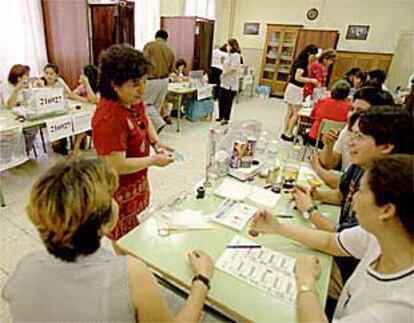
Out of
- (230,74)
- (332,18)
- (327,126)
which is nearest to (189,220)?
(327,126)

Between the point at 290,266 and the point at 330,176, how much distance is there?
35.1 inches

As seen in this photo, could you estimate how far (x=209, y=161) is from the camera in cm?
184

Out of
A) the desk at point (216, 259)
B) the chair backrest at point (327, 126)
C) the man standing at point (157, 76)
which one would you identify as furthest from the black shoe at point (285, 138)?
the desk at point (216, 259)

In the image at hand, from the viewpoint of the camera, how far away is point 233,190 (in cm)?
165

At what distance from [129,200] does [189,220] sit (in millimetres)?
389

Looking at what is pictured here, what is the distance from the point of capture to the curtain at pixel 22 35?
3.86 m

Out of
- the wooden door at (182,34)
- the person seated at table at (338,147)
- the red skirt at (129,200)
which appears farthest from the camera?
the wooden door at (182,34)

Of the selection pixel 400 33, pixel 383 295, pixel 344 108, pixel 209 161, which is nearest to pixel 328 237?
pixel 383 295

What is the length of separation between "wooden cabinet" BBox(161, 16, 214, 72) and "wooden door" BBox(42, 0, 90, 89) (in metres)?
2.21

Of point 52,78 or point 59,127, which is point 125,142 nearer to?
point 59,127

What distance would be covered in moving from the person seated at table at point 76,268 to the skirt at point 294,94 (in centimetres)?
417

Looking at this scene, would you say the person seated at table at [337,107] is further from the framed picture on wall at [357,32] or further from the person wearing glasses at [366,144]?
the framed picture on wall at [357,32]

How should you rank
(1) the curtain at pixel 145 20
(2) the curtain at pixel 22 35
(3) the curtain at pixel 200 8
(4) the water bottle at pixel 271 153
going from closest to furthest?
(4) the water bottle at pixel 271 153 → (2) the curtain at pixel 22 35 → (1) the curtain at pixel 145 20 → (3) the curtain at pixel 200 8

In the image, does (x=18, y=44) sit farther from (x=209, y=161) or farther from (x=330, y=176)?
(x=330, y=176)
